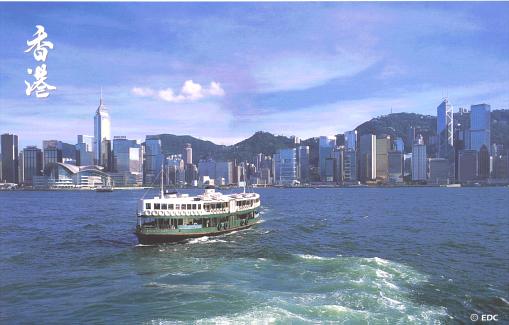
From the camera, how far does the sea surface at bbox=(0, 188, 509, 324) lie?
26.1m

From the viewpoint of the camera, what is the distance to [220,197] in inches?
2504

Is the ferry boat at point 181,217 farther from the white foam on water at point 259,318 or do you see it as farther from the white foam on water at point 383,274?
the white foam on water at point 259,318

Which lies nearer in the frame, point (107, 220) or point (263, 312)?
point (263, 312)

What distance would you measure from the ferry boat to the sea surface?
5.31 ft

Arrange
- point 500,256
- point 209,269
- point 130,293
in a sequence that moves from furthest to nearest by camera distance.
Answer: point 500,256, point 209,269, point 130,293

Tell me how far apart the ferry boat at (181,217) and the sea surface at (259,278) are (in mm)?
1618

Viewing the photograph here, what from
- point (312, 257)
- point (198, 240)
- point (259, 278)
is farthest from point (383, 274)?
point (198, 240)

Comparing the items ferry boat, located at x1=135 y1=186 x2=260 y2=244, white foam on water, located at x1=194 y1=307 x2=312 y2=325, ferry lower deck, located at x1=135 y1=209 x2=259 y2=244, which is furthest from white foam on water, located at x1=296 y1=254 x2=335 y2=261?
white foam on water, located at x1=194 y1=307 x2=312 y2=325

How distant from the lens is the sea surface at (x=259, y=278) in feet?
85.5

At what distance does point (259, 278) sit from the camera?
111 ft

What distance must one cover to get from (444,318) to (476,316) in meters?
2.27

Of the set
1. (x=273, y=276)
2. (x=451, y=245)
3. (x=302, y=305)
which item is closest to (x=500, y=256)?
(x=451, y=245)

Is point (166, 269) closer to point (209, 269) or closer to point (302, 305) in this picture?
point (209, 269)

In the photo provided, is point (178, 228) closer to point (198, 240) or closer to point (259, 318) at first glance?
point (198, 240)
